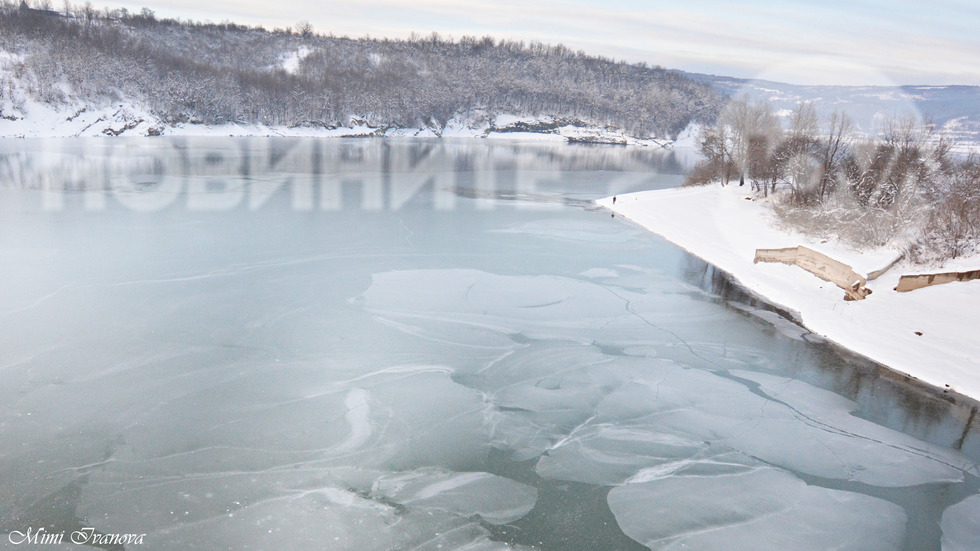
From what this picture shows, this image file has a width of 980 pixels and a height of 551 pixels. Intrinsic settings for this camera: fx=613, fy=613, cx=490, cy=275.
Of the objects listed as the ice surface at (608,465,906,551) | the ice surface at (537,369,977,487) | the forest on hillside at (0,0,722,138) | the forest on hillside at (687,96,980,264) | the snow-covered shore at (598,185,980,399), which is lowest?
the ice surface at (608,465,906,551)

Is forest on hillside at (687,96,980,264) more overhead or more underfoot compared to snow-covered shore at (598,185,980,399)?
more overhead

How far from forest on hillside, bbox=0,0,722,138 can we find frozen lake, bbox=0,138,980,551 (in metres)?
76.6

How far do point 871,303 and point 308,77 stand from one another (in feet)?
388

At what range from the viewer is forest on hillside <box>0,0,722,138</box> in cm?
8294

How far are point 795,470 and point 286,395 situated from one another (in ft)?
23.3

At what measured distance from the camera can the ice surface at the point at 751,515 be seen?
6512mm

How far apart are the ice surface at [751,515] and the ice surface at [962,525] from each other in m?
0.43

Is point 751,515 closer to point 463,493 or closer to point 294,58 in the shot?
point 463,493

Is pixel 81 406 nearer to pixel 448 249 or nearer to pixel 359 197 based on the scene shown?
pixel 448 249

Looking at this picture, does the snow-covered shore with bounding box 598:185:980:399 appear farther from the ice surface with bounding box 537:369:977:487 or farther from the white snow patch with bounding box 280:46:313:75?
the white snow patch with bounding box 280:46:313:75

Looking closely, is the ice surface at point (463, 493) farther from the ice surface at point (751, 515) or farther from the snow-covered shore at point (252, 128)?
the snow-covered shore at point (252, 128)

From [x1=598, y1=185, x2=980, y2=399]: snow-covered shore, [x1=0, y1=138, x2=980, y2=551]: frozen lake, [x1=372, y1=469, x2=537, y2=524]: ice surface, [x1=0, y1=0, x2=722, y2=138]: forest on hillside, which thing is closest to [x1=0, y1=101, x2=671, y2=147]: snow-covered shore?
[x1=0, y1=0, x2=722, y2=138]: forest on hillside

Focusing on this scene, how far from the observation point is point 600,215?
2797 centimetres

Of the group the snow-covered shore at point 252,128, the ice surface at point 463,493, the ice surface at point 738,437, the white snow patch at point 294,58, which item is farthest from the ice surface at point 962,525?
A: the white snow patch at point 294,58
